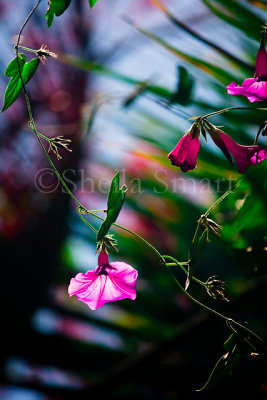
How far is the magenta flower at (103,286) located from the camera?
0.30 m

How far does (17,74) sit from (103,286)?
7.2 inches

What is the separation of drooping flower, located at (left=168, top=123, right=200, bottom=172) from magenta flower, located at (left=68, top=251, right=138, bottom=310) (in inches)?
3.6

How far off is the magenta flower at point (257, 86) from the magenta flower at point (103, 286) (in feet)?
0.50

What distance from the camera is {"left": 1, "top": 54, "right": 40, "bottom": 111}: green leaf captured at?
277 millimetres

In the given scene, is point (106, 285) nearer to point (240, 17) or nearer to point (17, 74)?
point (17, 74)

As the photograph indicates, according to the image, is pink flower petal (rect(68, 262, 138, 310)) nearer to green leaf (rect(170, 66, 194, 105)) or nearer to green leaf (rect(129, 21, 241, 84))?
green leaf (rect(170, 66, 194, 105))

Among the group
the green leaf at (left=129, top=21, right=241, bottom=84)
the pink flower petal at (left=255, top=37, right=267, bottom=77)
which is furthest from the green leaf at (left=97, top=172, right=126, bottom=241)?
the green leaf at (left=129, top=21, right=241, bottom=84)

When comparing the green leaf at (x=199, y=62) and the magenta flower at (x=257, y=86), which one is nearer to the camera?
the magenta flower at (x=257, y=86)

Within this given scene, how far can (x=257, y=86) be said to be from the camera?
312mm

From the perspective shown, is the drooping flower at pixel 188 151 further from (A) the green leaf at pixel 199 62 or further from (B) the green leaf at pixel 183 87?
(A) the green leaf at pixel 199 62

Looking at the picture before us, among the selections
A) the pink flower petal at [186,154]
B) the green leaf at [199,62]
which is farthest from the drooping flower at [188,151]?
the green leaf at [199,62]

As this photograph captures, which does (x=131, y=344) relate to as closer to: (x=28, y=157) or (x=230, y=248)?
(x=230, y=248)

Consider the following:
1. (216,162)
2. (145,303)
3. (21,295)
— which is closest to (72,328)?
(21,295)

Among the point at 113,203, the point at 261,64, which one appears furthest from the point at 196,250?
the point at 261,64
